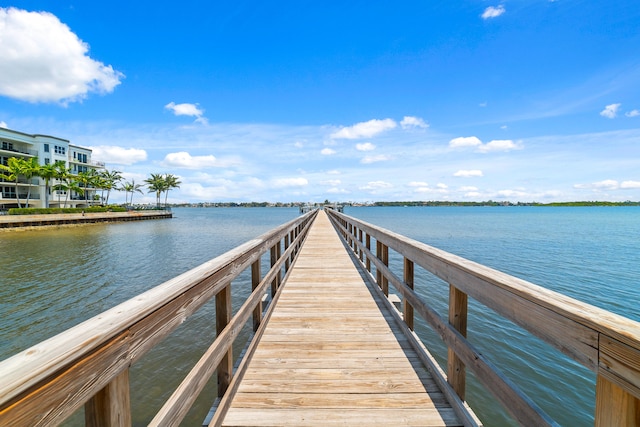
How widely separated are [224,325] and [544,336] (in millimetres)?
1898

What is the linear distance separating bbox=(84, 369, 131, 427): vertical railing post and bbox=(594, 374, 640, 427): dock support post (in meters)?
1.64

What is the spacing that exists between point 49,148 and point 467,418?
63.7 meters

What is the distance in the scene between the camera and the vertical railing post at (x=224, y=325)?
6.91 feet

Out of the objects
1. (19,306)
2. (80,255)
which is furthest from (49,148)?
(19,306)

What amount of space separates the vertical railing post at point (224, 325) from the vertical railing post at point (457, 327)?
5.41 ft

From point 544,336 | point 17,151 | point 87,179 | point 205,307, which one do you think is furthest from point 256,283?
point 87,179

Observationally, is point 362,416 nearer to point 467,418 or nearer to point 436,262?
point 467,418

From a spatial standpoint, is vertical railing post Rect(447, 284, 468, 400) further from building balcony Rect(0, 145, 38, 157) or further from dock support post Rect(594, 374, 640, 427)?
building balcony Rect(0, 145, 38, 157)

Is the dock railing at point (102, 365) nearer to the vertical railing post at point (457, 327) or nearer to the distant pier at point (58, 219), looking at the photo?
the vertical railing post at point (457, 327)

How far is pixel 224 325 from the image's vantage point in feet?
6.91

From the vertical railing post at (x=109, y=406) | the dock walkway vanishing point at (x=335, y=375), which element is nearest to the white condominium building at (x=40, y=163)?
the dock walkway vanishing point at (x=335, y=375)

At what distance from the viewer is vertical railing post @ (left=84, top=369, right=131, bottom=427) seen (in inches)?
39.2

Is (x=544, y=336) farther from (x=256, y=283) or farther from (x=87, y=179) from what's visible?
(x=87, y=179)

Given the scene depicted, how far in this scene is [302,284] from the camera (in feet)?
18.0
